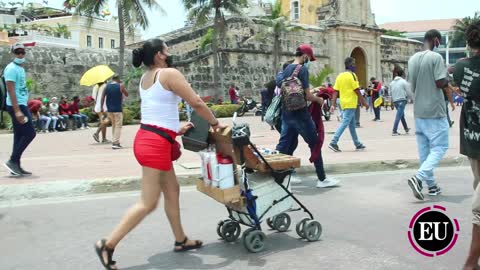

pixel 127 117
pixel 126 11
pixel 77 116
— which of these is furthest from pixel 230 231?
pixel 126 11

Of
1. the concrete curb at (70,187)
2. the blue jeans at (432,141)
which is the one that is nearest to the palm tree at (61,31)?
the concrete curb at (70,187)

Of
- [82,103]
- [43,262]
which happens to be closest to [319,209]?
[43,262]

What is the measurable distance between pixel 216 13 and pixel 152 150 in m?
24.8

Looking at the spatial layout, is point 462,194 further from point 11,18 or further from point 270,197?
point 11,18

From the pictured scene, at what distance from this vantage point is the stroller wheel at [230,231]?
16.1 feet

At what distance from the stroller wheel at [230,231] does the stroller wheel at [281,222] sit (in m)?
0.40

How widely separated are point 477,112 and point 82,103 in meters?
19.9

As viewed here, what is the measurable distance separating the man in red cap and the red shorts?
2.64m

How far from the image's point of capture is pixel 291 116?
6922 millimetres

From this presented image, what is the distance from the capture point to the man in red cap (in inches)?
264

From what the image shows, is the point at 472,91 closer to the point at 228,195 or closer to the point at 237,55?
the point at 228,195

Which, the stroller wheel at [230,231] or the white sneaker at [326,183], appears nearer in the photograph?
the stroller wheel at [230,231]

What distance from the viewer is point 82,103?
22.4 metres

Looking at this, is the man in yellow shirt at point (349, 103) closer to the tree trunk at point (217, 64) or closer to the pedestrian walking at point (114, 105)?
the pedestrian walking at point (114, 105)
